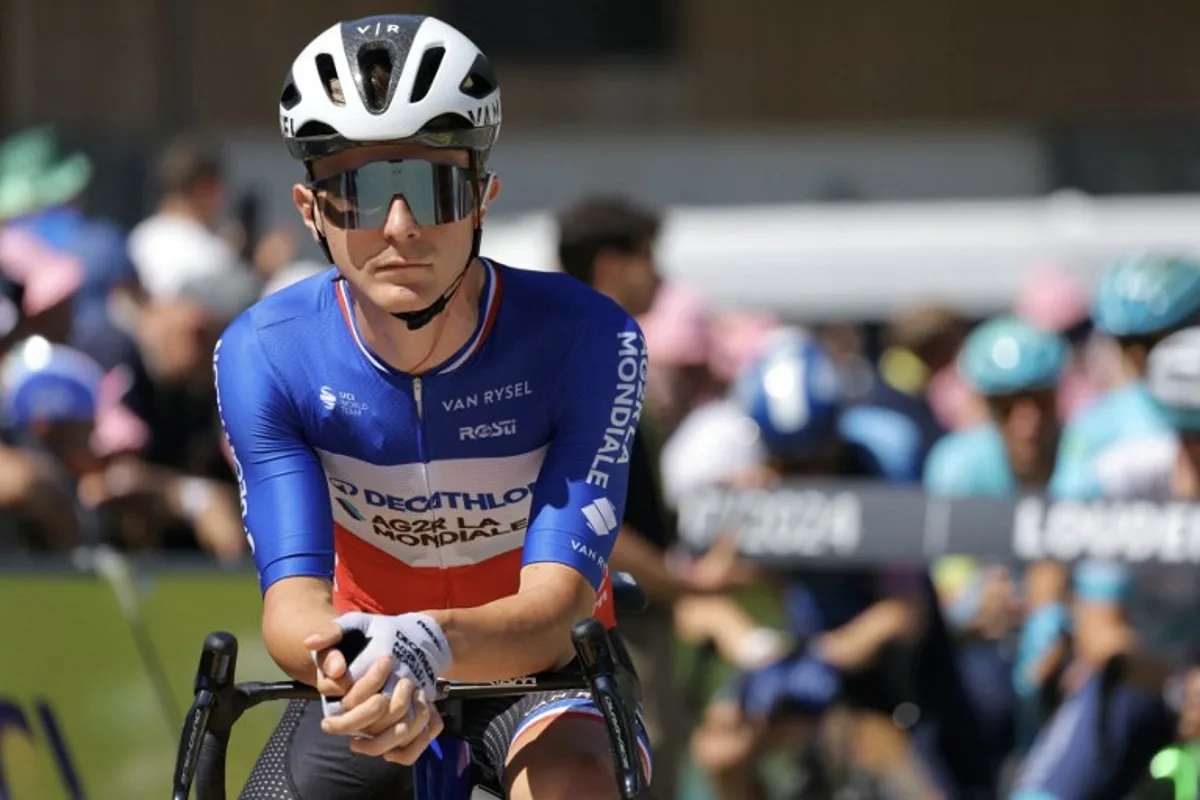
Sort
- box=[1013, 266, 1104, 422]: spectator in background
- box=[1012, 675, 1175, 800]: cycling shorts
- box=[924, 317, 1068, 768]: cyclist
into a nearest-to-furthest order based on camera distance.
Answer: box=[1012, 675, 1175, 800]: cycling shorts, box=[924, 317, 1068, 768]: cyclist, box=[1013, 266, 1104, 422]: spectator in background

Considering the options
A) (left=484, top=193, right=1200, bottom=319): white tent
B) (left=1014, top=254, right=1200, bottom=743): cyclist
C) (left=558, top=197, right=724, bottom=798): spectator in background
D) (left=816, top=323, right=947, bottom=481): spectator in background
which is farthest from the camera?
(left=484, top=193, right=1200, bottom=319): white tent

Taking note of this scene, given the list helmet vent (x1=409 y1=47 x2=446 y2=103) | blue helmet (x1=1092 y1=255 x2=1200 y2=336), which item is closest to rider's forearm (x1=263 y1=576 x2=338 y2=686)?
helmet vent (x1=409 y1=47 x2=446 y2=103)

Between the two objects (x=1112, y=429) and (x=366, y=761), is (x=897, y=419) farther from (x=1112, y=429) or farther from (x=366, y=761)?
(x=366, y=761)

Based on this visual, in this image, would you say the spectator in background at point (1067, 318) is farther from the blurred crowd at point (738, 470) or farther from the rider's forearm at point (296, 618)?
the rider's forearm at point (296, 618)

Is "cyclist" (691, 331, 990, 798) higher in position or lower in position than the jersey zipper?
lower

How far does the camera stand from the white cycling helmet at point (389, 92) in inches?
152

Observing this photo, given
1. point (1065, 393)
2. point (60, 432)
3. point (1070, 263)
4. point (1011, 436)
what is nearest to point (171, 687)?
point (60, 432)

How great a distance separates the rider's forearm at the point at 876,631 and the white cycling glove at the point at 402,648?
369 cm

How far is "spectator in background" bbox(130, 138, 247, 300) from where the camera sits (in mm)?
10609

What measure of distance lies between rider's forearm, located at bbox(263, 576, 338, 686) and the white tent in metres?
8.42

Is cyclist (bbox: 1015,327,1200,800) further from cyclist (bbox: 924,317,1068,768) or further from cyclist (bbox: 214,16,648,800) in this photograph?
cyclist (bbox: 214,16,648,800)

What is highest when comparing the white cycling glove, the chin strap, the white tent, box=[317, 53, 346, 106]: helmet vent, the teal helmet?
box=[317, 53, 346, 106]: helmet vent

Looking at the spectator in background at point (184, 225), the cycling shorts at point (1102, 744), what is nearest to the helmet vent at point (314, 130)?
the cycling shorts at point (1102, 744)

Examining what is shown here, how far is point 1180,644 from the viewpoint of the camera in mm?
6496
